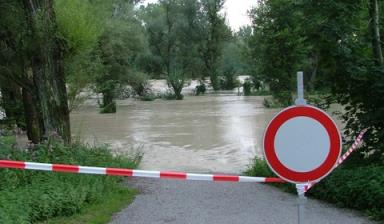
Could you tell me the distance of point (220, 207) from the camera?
24.0ft

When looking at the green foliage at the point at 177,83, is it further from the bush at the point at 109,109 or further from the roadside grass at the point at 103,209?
the roadside grass at the point at 103,209

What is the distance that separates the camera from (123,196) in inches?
319

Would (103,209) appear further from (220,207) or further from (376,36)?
(376,36)

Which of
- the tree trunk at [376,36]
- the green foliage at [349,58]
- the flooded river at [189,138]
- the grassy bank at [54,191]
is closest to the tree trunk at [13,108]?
the flooded river at [189,138]

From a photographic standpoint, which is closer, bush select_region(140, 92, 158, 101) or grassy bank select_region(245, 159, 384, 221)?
grassy bank select_region(245, 159, 384, 221)

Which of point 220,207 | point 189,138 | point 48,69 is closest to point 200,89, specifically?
point 189,138

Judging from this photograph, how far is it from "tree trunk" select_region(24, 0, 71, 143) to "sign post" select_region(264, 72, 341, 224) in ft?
21.5

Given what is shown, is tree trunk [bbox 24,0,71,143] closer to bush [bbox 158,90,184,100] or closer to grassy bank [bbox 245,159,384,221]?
grassy bank [bbox 245,159,384,221]

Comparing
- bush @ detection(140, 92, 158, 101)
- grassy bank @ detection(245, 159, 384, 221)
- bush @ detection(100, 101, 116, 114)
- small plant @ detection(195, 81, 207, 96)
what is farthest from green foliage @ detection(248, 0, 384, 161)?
small plant @ detection(195, 81, 207, 96)

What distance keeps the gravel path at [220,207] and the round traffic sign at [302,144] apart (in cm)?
238

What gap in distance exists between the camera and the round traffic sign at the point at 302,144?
13.6ft

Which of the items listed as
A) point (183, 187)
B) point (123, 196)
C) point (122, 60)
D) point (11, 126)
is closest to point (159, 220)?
point (123, 196)

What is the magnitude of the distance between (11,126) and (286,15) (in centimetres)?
1601

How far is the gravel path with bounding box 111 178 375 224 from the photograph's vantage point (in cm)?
Answer: 657
